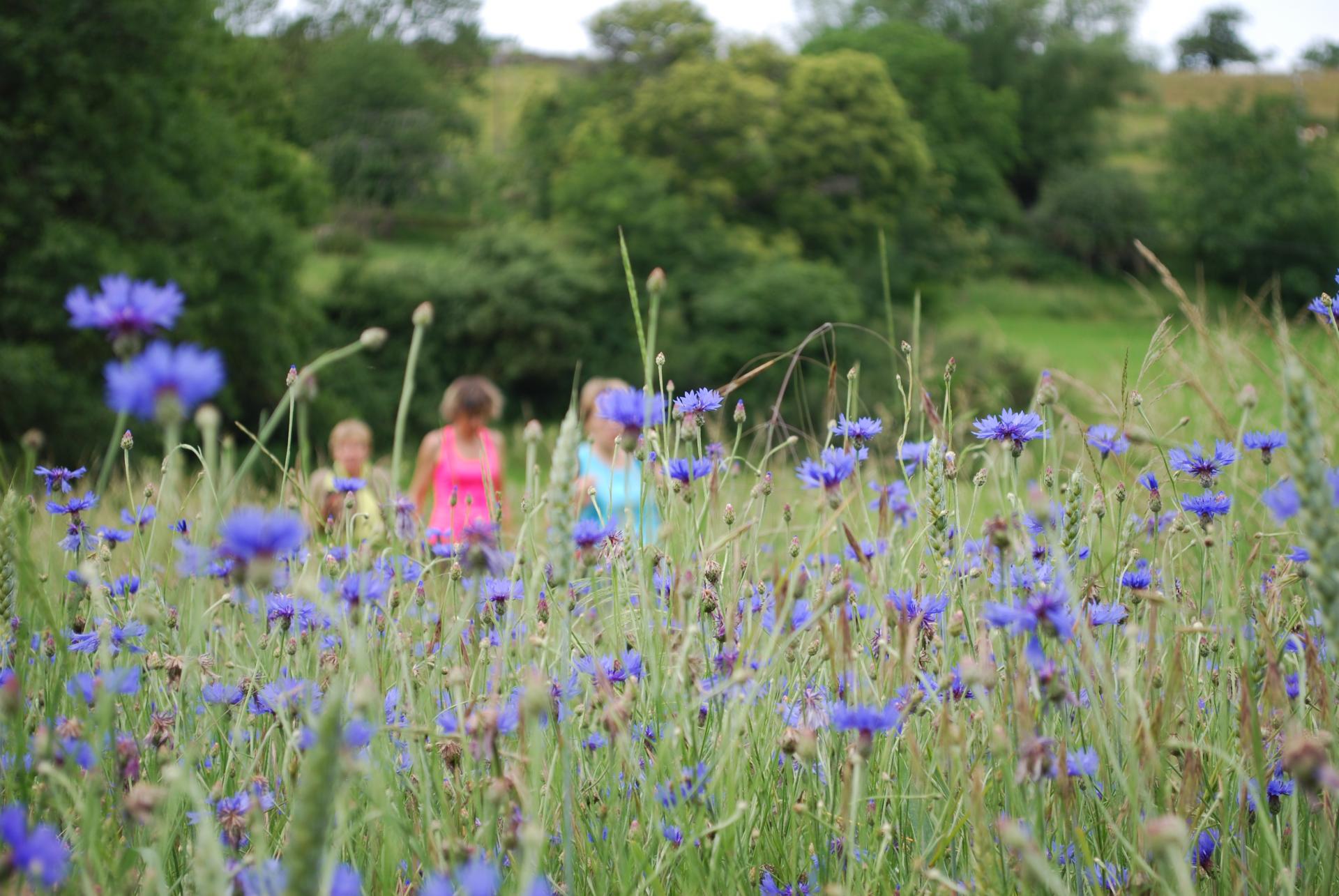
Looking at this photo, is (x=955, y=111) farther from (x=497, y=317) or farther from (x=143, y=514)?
(x=143, y=514)

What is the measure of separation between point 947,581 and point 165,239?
51.2 ft

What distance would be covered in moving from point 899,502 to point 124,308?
144 cm

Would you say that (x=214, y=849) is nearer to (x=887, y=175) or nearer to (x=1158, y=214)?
(x=887, y=175)

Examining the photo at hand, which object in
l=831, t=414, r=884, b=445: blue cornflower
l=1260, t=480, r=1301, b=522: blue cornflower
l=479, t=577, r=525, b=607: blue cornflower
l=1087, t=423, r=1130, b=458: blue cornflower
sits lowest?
l=479, t=577, r=525, b=607: blue cornflower

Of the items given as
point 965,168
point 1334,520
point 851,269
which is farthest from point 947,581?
point 965,168

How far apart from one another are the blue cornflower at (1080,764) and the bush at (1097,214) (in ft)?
136

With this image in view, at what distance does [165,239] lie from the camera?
15.2 meters

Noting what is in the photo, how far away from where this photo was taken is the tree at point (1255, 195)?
3712 cm

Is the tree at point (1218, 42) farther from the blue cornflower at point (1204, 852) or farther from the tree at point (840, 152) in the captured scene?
the blue cornflower at point (1204, 852)

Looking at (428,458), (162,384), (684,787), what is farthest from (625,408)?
(428,458)

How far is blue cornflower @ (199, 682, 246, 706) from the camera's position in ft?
5.47

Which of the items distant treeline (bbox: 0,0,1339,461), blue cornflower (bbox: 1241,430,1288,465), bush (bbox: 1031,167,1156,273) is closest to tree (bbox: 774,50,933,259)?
distant treeline (bbox: 0,0,1339,461)

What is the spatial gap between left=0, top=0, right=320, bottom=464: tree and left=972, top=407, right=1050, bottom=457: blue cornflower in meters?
12.5

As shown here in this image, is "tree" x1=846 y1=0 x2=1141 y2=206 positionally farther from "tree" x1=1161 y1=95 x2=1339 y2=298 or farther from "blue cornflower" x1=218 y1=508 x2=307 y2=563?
"blue cornflower" x1=218 y1=508 x2=307 y2=563
